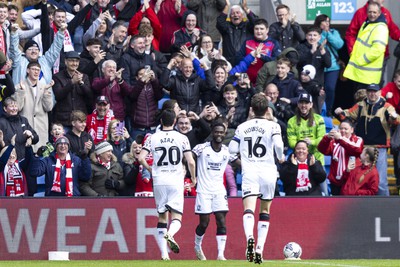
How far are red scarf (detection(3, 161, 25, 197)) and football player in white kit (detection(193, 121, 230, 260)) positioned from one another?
2.83 meters

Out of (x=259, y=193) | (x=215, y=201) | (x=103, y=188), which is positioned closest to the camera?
(x=259, y=193)

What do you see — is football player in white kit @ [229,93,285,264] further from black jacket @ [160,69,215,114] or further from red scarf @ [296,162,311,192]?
black jacket @ [160,69,215,114]

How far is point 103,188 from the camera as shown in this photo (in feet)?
65.2

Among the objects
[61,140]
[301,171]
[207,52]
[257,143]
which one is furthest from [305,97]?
[257,143]

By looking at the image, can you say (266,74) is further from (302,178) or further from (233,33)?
(302,178)

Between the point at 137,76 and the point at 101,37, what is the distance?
159 cm

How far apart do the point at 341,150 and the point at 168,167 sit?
163 inches

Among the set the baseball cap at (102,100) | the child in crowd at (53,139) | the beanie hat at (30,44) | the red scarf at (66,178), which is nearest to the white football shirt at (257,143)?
the red scarf at (66,178)

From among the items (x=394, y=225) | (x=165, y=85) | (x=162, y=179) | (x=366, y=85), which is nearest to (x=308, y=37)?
(x=366, y=85)

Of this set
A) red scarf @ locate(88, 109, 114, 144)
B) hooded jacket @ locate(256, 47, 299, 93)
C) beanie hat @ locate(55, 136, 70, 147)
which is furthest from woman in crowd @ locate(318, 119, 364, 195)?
beanie hat @ locate(55, 136, 70, 147)

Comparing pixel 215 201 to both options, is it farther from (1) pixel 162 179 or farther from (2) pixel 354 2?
(2) pixel 354 2

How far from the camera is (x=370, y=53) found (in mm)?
23125

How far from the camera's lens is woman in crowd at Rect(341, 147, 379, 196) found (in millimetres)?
20000

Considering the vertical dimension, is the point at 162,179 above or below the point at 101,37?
below
